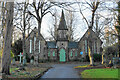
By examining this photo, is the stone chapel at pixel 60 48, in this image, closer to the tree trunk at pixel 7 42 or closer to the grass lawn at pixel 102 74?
the grass lawn at pixel 102 74

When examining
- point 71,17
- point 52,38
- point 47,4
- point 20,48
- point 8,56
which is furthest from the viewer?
point 52,38

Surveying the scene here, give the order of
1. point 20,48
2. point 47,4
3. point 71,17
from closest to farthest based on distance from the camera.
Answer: point 47,4
point 20,48
point 71,17

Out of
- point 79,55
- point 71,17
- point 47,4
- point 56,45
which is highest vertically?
point 71,17

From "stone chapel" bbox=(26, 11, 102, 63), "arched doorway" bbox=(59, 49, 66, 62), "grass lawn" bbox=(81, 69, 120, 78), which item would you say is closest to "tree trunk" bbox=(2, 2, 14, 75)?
"grass lawn" bbox=(81, 69, 120, 78)

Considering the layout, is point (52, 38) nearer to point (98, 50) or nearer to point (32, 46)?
point (32, 46)

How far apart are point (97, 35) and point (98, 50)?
13.1 ft

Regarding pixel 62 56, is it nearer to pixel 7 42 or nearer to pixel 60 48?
pixel 60 48

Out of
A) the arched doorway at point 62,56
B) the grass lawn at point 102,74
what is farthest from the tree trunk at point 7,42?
the arched doorway at point 62,56

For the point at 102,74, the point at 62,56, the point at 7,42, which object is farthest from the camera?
the point at 62,56

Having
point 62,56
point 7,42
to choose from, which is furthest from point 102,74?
point 62,56

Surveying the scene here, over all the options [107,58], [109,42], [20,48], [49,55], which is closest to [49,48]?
[49,55]

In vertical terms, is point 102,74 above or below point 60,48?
below

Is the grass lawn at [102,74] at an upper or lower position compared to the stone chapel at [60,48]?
lower

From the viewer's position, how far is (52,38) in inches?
2082
